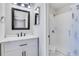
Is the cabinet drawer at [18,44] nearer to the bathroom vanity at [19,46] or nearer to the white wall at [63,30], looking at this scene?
the bathroom vanity at [19,46]

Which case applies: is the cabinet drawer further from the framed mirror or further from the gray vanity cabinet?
the framed mirror

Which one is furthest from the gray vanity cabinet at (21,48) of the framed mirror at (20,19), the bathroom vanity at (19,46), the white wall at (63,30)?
the white wall at (63,30)

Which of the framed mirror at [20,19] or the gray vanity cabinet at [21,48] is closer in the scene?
the gray vanity cabinet at [21,48]

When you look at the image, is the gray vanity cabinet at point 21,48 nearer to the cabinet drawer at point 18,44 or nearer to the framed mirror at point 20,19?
the cabinet drawer at point 18,44

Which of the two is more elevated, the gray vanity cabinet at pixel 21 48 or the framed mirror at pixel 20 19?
the framed mirror at pixel 20 19

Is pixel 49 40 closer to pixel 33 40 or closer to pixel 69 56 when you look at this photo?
pixel 33 40

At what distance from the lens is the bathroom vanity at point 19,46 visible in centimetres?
128

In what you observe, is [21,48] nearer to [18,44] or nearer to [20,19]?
[18,44]

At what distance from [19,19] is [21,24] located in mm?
78

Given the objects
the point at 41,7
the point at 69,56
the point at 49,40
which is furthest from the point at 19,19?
the point at 69,56

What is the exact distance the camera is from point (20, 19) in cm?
145

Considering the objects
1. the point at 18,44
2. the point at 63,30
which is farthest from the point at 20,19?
the point at 63,30

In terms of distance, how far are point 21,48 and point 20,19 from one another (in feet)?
1.37

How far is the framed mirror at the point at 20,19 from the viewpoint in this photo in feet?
4.61
